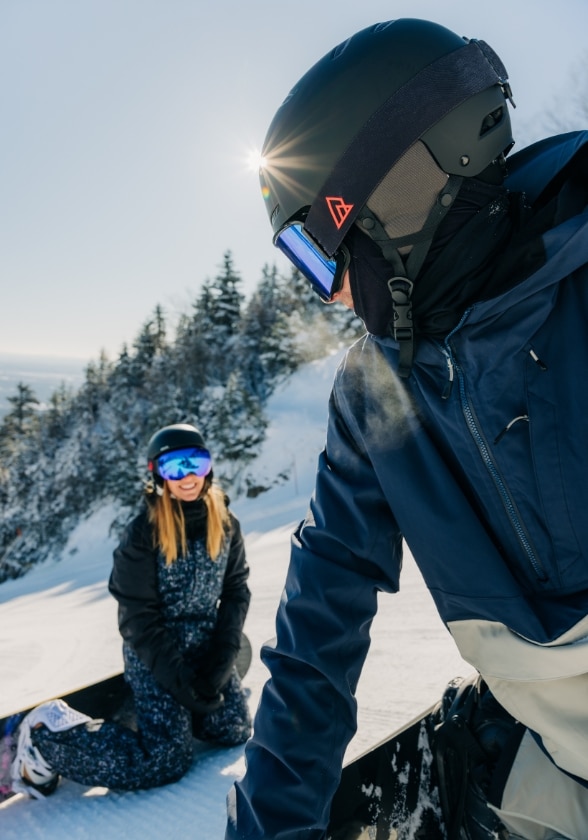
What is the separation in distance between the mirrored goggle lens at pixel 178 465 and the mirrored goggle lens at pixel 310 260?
1550 mm

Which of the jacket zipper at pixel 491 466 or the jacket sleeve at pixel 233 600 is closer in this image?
the jacket zipper at pixel 491 466

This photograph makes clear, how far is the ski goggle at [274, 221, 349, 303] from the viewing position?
4.36 ft

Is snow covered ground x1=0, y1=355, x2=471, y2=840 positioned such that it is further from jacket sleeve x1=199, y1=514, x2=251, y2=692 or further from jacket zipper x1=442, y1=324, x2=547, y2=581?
jacket zipper x1=442, y1=324, x2=547, y2=581

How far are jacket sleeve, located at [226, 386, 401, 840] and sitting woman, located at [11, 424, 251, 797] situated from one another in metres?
1.49

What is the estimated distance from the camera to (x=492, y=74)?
1.32 meters

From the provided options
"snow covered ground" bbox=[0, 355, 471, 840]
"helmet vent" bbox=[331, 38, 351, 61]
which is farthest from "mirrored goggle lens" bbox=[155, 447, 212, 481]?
"helmet vent" bbox=[331, 38, 351, 61]

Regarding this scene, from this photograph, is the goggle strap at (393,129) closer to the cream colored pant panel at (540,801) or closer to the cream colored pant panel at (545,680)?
the cream colored pant panel at (545,680)

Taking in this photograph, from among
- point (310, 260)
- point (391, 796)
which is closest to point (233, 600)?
point (391, 796)

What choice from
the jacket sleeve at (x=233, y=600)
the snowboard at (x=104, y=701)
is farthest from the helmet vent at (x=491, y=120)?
the snowboard at (x=104, y=701)

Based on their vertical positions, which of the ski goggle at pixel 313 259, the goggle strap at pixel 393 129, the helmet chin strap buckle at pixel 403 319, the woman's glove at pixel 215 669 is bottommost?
the woman's glove at pixel 215 669

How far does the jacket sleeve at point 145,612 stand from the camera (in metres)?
2.55

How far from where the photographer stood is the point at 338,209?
128 cm

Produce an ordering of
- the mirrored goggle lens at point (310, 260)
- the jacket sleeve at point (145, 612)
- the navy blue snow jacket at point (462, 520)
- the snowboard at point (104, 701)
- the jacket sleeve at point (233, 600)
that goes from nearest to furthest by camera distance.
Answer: the navy blue snow jacket at point (462, 520)
the mirrored goggle lens at point (310, 260)
the jacket sleeve at point (145, 612)
the snowboard at point (104, 701)
the jacket sleeve at point (233, 600)

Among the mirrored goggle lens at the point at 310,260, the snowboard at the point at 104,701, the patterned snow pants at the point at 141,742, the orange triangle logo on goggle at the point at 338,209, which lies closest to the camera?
the orange triangle logo on goggle at the point at 338,209
